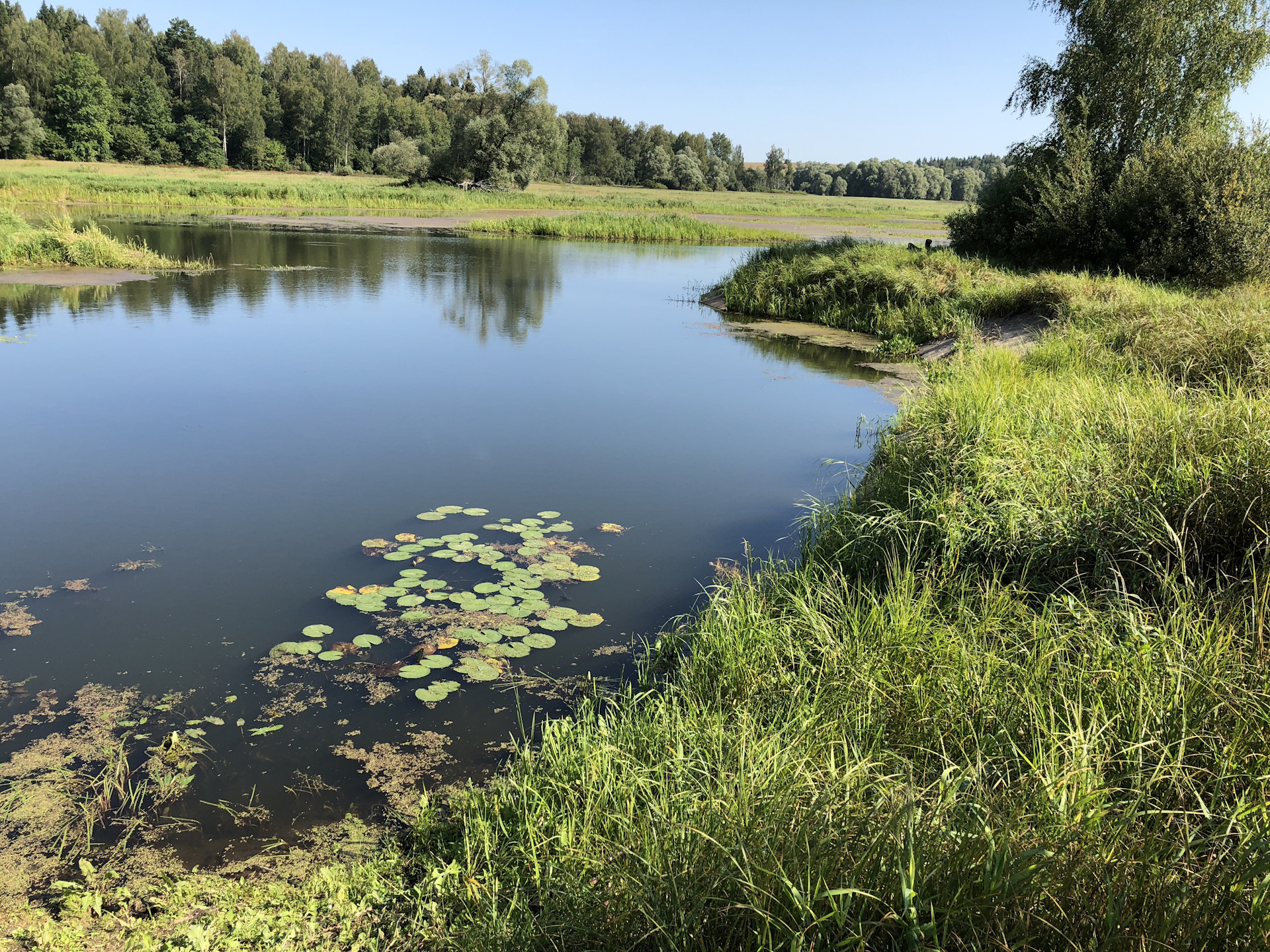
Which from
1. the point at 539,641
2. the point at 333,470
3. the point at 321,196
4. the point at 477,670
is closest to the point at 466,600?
the point at 539,641

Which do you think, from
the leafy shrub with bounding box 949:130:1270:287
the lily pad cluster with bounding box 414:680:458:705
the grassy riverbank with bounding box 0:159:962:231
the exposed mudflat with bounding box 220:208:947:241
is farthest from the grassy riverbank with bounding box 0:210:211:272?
the leafy shrub with bounding box 949:130:1270:287

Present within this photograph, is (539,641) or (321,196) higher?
(321,196)

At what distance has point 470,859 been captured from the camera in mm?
2760

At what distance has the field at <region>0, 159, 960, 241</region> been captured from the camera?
3662cm

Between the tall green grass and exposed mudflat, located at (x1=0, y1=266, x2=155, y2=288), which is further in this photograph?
the tall green grass

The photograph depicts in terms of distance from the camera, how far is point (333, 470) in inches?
266

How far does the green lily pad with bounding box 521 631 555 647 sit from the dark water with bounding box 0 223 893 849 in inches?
2.2

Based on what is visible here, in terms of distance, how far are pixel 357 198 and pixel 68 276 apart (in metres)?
29.7

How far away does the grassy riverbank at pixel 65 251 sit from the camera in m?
17.4

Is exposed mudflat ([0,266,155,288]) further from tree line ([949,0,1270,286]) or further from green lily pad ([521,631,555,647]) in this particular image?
tree line ([949,0,1270,286])

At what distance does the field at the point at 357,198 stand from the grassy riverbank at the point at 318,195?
71mm

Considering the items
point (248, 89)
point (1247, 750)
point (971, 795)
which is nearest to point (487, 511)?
point (971, 795)

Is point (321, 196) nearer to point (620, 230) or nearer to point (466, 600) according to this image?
point (620, 230)

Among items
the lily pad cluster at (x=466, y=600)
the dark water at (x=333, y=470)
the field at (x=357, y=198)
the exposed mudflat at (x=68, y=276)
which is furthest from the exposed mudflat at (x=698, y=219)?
the lily pad cluster at (x=466, y=600)
